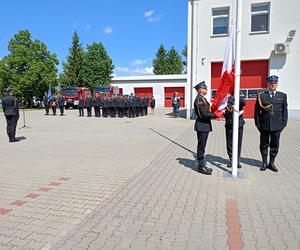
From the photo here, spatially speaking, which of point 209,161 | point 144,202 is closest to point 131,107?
point 209,161

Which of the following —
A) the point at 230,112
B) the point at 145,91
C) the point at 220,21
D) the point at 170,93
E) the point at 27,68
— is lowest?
the point at 230,112

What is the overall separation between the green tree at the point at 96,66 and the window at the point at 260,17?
32.6 metres

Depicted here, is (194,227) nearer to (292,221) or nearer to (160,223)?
(160,223)

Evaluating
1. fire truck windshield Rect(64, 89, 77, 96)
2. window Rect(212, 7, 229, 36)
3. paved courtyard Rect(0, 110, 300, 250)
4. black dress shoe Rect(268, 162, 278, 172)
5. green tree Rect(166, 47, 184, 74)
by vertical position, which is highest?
green tree Rect(166, 47, 184, 74)

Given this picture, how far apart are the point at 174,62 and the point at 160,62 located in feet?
12.0

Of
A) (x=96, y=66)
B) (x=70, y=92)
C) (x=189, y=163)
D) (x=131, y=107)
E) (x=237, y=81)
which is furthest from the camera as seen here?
(x=96, y=66)

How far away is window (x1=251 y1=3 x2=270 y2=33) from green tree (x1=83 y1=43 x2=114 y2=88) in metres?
32.6

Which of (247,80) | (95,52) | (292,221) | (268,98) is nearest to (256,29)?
(247,80)

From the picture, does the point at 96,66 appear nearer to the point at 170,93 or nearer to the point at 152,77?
the point at 152,77

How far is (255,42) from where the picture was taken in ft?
56.7

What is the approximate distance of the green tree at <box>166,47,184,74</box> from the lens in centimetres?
7242

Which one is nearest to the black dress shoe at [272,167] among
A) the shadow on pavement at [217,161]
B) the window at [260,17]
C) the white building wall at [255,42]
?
the shadow on pavement at [217,161]

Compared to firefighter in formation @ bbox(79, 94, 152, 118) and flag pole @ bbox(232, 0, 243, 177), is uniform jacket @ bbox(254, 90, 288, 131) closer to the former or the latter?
flag pole @ bbox(232, 0, 243, 177)

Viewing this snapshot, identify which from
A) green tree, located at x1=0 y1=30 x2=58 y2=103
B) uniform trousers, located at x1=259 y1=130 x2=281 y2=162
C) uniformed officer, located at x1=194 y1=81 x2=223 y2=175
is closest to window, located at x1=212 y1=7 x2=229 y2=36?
uniform trousers, located at x1=259 y1=130 x2=281 y2=162
